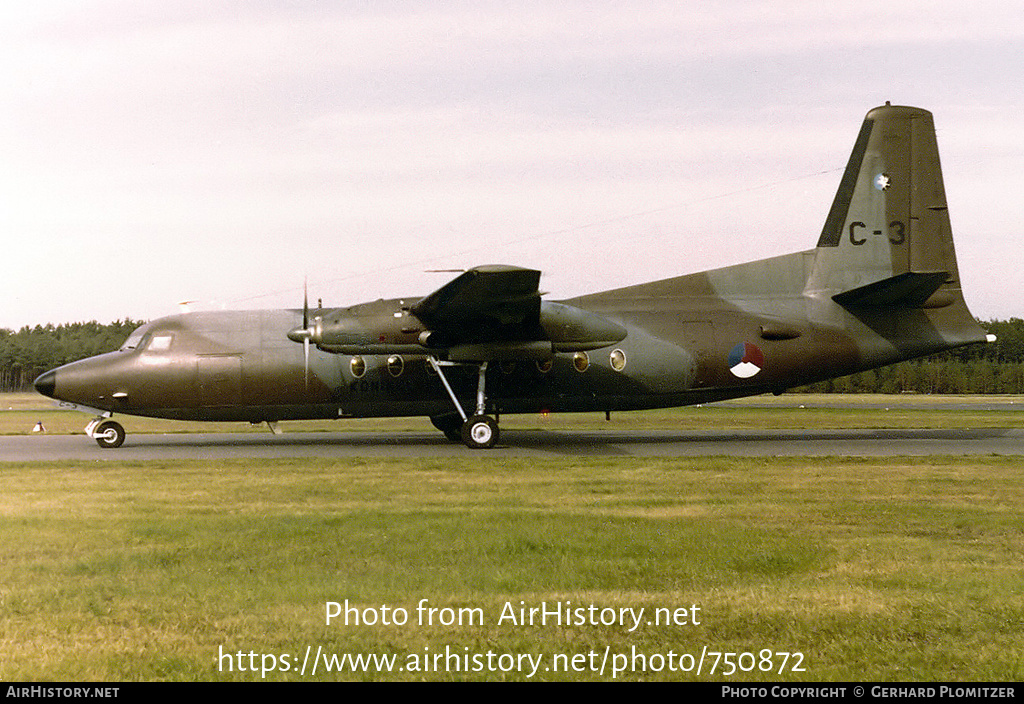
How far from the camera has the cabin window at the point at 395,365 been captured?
22.3 m

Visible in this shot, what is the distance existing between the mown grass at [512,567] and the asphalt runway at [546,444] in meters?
4.54

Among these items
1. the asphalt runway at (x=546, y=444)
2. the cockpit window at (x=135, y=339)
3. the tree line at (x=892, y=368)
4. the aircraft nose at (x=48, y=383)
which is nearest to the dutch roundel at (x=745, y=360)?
the asphalt runway at (x=546, y=444)

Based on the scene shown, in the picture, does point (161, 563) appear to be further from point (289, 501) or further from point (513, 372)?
point (513, 372)

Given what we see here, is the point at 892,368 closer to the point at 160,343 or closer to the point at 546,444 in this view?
the point at 546,444

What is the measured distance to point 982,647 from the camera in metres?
6.25

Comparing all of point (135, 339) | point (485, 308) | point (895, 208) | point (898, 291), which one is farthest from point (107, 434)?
point (895, 208)

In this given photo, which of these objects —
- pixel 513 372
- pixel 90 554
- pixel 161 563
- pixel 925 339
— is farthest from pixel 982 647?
pixel 925 339

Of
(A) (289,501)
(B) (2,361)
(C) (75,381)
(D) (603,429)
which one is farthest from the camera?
(B) (2,361)

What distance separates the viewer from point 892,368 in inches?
2721

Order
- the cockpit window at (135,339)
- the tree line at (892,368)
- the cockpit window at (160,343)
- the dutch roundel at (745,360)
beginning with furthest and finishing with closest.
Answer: the tree line at (892,368), the cockpit window at (135,339), the dutch roundel at (745,360), the cockpit window at (160,343)

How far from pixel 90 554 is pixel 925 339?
1979 cm

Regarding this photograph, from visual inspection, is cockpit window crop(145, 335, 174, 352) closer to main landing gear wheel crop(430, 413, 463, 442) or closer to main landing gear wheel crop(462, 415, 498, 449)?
main landing gear wheel crop(430, 413, 463, 442)

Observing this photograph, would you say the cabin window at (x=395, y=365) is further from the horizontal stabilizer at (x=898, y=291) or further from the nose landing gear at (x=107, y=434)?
the horizontal stabilizer at (x=898, y=291)

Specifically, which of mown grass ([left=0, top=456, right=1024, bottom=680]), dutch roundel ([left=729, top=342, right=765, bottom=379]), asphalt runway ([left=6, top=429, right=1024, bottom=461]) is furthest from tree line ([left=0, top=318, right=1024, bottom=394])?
mown grass ([left=0, top=456, right=1024, bottom=680])
